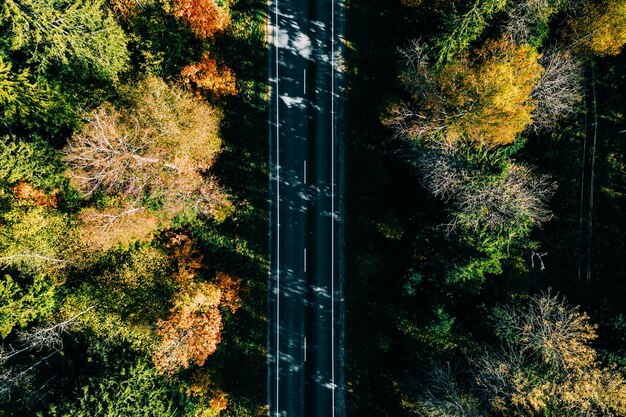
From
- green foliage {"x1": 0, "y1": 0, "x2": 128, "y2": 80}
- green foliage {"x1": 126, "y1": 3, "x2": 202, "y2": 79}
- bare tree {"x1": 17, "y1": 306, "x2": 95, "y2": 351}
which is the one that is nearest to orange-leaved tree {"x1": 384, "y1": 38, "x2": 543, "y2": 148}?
green foliage {"x1": 126, "y1": 3, "x2": 202, "y2": 79}

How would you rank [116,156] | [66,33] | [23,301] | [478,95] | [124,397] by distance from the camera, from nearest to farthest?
[478,95] → [116,156] → [66,33] → [124,397] → [23,301]

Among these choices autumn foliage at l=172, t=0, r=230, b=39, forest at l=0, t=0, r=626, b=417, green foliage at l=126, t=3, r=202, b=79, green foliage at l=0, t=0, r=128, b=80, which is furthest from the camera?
autumn foliage at l=172, t=0, r=230, b=39

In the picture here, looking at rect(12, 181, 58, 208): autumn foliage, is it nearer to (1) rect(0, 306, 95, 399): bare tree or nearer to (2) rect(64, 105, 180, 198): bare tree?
(2) rect(64, 105, 180, 198): bare tree

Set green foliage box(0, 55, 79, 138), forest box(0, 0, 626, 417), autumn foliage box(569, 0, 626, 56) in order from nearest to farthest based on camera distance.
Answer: green foliage box(0, 55, 79, 138), autumn foliage box(569, 0, 626, 56), forest box(0, 0, 626, 417)

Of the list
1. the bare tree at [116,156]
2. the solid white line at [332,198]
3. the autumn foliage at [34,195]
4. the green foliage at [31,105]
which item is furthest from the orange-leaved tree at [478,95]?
the autumn foliage at [34,195]

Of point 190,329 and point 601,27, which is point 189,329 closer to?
point 190,329

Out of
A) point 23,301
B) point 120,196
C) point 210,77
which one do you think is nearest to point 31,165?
point 120,196

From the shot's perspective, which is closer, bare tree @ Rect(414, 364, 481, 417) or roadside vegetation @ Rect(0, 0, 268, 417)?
roadside vegetation @ Rect(0, 0, 268, 417)
